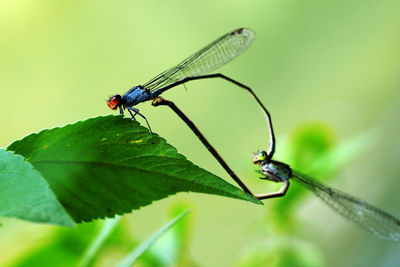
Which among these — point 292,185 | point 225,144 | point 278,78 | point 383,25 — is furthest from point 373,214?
point 383,25

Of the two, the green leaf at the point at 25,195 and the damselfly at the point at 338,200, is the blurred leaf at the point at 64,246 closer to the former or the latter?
the damselfly at the point at 338,200

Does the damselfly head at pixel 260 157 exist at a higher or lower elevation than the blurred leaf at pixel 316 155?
higher

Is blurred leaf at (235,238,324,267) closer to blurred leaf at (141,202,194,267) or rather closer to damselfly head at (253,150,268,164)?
blurred leaf at (141,202,194,267)

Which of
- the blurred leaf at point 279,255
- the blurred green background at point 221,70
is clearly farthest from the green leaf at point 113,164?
the blurred green background at point 221,70

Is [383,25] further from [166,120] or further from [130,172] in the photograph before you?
[130,172]

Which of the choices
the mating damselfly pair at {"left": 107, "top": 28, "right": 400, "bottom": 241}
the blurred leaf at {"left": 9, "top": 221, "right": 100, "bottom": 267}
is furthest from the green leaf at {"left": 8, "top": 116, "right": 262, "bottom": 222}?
the blurred leaf at {"left": 9, "top": 221, "right": 100, "bottom": 267}

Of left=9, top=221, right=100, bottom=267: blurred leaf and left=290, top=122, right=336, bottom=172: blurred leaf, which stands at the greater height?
left=9, top=221, right=100, bottom=267: blurred leaf

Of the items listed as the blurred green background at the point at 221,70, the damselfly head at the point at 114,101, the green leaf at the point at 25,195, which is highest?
the green leaf at the point at 25,195
